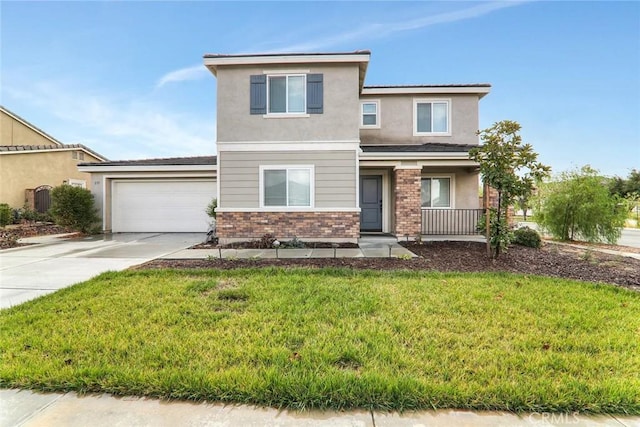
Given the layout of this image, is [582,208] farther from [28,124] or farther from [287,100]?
[28,124]

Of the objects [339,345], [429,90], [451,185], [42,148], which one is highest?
[429,90]

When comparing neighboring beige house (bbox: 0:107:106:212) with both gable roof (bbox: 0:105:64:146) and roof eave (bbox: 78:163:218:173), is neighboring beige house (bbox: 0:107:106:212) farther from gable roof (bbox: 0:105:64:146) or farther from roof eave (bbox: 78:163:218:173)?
roof eave (bbox: 78:163:218:173)

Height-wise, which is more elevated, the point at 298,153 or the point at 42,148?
the point at 42,148

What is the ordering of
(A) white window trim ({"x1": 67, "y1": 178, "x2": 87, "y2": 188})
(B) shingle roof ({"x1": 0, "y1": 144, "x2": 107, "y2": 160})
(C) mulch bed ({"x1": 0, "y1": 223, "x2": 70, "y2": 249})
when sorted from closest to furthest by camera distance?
(C) mulch bed ({"x1": 0, "y1": 223, "x2": 70, "y2": 249}) < (B) shingle roof ({"x1": 0, "y1": 144, "x2": 107, "y2": 160}) < (A) white window trim ({"x1": 67, "y1": 178, "x2": 87, "y2": 188})

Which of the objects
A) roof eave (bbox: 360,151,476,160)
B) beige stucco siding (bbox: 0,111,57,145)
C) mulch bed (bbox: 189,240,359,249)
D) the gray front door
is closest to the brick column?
roof eave (bbox: 360,151,476,160)

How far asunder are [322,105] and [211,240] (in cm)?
596

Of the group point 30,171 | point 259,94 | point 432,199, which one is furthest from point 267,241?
point 30,171

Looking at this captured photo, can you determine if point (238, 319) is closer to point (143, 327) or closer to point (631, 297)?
point (143, 327)

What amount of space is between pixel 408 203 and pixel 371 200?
2246 millimetres

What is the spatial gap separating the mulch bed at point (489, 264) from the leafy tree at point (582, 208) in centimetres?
315

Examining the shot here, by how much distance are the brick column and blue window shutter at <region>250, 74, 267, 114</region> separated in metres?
5.21

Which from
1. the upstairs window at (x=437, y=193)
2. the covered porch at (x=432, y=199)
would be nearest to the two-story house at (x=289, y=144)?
the covered porch at (x=432, y=199)

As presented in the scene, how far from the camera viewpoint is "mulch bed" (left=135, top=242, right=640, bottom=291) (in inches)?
262

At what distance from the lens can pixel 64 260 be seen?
7980 mm
